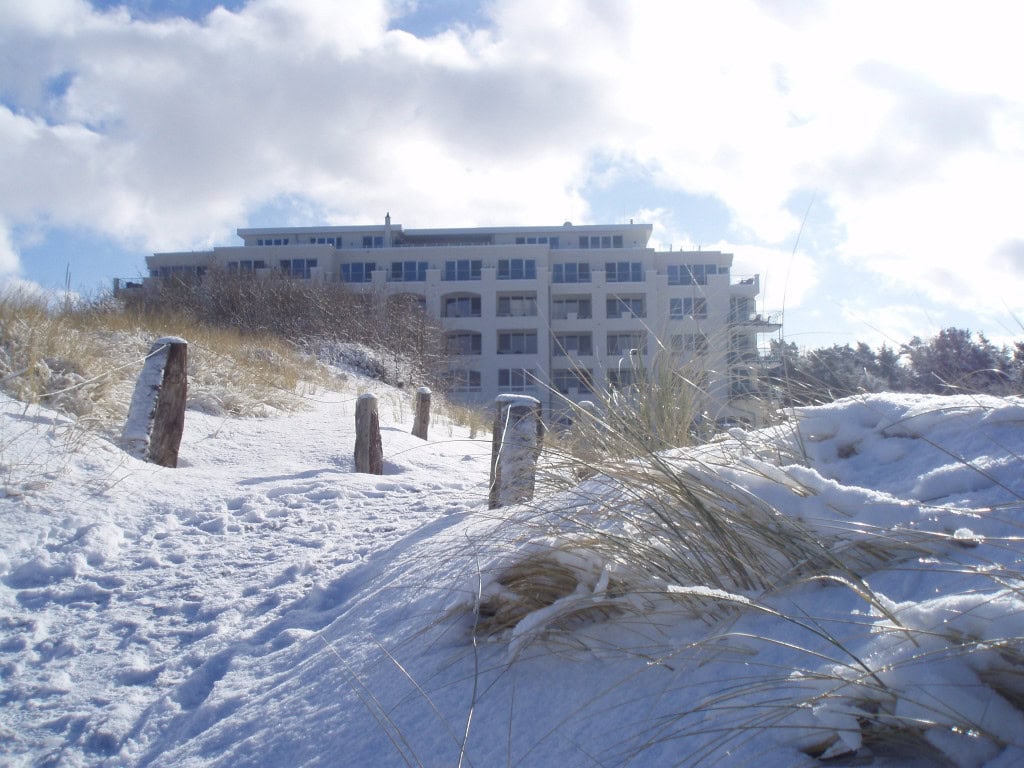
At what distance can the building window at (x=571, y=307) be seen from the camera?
135 ft

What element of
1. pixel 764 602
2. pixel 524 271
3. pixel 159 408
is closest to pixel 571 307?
pixel 524 271

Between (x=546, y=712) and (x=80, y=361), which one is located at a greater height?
(x=80, y=361)

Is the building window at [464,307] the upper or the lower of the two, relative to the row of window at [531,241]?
lower

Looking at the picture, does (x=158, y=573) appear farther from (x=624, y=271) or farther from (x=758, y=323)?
(x=624, y=271)

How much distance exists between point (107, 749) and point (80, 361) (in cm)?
609

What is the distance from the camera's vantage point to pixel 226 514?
5113 mm

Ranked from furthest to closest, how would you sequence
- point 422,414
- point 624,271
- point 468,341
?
point 624,271 < point 468,341 < point 422,414

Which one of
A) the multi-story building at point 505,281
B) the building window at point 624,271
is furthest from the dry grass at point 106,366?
the building window at point 624,271

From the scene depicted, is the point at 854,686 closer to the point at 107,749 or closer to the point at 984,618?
the point at 984,618

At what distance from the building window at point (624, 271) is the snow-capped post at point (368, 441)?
35.8 metres

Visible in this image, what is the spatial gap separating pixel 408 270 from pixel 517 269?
21.3 ft

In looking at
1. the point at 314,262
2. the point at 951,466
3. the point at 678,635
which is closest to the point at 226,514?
the point at 678,635

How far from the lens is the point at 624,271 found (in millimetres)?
42906

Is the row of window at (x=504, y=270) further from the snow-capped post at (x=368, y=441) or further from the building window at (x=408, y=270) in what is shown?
the snow-capped post at (x=368, y=441)
